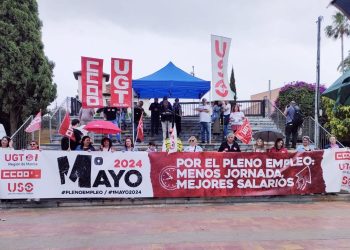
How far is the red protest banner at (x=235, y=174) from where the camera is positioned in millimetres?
11070

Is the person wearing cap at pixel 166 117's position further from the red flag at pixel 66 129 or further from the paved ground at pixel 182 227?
the paved ground at pixel 182 227

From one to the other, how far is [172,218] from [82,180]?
2719 mm

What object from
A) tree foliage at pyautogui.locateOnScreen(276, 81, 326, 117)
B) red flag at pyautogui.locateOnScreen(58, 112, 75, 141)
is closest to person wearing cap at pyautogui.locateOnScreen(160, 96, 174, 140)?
red flag at pyautogui.locateOnScreen(58, 112, 75, 141)

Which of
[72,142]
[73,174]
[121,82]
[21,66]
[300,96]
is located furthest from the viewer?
[300,96]

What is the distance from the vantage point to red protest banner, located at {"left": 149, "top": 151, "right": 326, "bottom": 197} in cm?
1107

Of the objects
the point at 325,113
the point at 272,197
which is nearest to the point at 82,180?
the point at 272,197

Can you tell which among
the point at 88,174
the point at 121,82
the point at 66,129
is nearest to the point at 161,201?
the point at 88,174

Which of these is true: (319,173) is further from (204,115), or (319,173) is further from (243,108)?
(243,108)

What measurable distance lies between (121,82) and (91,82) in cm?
105

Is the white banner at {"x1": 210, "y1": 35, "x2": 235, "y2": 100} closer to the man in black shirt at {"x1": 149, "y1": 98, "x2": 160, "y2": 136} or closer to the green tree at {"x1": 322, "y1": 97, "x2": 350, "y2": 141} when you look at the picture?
the man in black shirt at {"x1": 149, "y1": 98, "x2": 160, "y2": 136}

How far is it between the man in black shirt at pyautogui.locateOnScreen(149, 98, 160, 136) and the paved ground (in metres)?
8.24

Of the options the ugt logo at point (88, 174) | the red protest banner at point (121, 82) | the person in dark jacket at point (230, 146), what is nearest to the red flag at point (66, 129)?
the ugt logo at point (88, 174)

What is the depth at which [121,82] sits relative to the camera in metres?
15.0

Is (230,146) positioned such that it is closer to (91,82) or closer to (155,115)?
(91,82)
